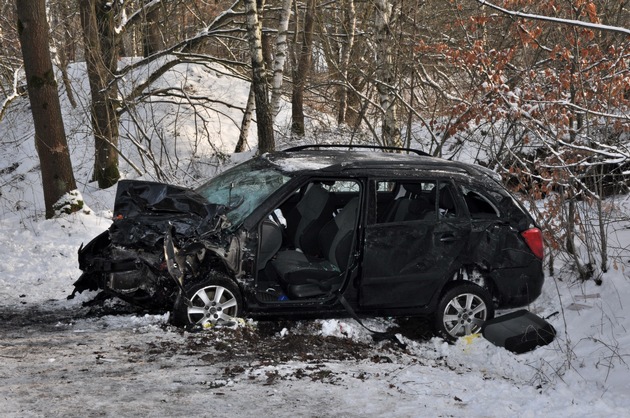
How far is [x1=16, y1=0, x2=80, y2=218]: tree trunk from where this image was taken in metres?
10.6

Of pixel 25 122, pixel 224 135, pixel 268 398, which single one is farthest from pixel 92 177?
pixel 268 398

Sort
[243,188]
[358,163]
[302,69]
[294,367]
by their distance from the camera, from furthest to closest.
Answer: [302,69]
[243,188]
[358,163]
[294,367]

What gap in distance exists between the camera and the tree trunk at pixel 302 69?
1634cm

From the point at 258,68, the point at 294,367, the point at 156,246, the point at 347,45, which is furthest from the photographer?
the point at 347,45

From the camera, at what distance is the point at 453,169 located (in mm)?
6621

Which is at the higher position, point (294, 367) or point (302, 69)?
point (302, 69)

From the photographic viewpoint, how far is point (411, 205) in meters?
6.57

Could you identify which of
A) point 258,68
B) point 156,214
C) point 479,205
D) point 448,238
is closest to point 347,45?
point 258,68

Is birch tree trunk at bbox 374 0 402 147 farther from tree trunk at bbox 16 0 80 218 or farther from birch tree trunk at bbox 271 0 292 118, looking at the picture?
tree trunk at bbox 16 0 80 218

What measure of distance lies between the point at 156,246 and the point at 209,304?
0.66 m

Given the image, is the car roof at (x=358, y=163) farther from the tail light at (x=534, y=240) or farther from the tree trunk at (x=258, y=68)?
the tree trunk at (x=258, y=68)

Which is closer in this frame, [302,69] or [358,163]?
[358,163]

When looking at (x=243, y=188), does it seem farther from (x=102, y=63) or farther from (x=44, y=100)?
(x=102, y=63)

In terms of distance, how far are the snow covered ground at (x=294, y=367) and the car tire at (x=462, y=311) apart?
0.20 metres
